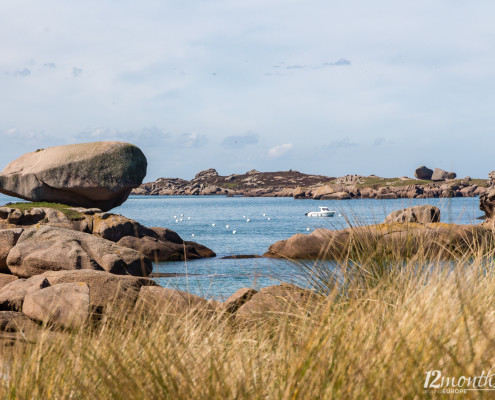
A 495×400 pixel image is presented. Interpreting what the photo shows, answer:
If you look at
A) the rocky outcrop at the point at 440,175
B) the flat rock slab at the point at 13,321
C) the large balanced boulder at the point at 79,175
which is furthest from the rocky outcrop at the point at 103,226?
the rocky outcrop at the point at 440,175

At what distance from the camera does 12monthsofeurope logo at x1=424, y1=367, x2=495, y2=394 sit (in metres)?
2.81

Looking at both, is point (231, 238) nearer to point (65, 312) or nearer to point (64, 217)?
point (64, 217)

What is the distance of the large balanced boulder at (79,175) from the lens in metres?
27.1

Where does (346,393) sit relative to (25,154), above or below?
below

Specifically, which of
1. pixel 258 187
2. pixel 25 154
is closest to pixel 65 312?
pixel 25 154

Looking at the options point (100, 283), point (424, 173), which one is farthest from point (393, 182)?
point (100, 283)

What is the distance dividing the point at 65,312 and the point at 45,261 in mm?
A: 5281

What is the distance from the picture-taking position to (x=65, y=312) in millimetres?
8531

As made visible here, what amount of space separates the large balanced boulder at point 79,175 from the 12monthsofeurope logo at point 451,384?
2542 centimetres

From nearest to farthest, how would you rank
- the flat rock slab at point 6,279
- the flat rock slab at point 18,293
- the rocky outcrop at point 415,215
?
the rocky outcrop at point 415,215 < the flat rock slab at point 18,293 < the flat rock slab at point 6,279

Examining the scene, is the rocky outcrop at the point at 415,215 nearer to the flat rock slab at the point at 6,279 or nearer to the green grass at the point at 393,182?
the flat rock slab at the point at 6,279

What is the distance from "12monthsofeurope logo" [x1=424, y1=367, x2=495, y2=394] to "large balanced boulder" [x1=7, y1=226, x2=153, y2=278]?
11.0 metres

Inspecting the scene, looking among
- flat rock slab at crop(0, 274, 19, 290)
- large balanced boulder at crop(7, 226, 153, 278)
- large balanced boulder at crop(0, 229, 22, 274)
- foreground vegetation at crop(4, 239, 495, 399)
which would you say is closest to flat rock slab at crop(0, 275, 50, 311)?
flat rock slab at crop(0, 274, 19, 290)

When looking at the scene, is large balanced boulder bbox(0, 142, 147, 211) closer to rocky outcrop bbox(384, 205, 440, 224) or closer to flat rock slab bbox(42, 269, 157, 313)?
flat rock slab bbox(42, 269, 157, 313)
